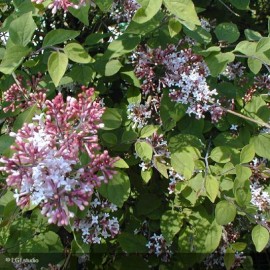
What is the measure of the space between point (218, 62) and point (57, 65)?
1.91 feet

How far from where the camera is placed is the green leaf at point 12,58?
1.42 m

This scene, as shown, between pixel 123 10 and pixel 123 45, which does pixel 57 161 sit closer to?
pixel 123 45

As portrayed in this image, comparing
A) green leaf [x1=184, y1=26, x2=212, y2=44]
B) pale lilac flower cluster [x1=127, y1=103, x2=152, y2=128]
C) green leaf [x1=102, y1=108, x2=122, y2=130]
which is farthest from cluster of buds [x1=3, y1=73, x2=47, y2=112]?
green leaf [x1=184, y1=26, x2=212, y2=44]

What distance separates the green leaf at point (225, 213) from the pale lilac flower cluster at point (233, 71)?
664 millimetres

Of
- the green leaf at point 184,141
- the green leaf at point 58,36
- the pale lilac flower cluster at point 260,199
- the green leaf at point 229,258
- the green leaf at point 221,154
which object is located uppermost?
the green leaf at point 58,36

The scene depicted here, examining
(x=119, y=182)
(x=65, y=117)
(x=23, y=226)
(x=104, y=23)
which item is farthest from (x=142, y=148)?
(x=104, y=23)

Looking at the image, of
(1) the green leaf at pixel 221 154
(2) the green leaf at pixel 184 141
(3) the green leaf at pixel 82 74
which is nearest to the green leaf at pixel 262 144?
(1) the green leaf at pixel 221 154

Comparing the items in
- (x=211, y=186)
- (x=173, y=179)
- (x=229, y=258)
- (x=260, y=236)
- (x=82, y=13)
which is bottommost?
(x=229, y=258)

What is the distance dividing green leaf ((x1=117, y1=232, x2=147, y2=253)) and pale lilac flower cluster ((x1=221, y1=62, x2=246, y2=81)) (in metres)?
0.82

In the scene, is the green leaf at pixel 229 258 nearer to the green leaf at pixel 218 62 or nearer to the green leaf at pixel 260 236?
the green leaf at pixel 260 236

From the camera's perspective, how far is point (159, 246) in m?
1.97

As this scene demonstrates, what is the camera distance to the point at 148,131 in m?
1.64

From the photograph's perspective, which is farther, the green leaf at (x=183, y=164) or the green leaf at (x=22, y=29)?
the green leaf at (x=183, y=164)

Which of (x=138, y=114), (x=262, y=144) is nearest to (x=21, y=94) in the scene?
(x=138, y=114)
